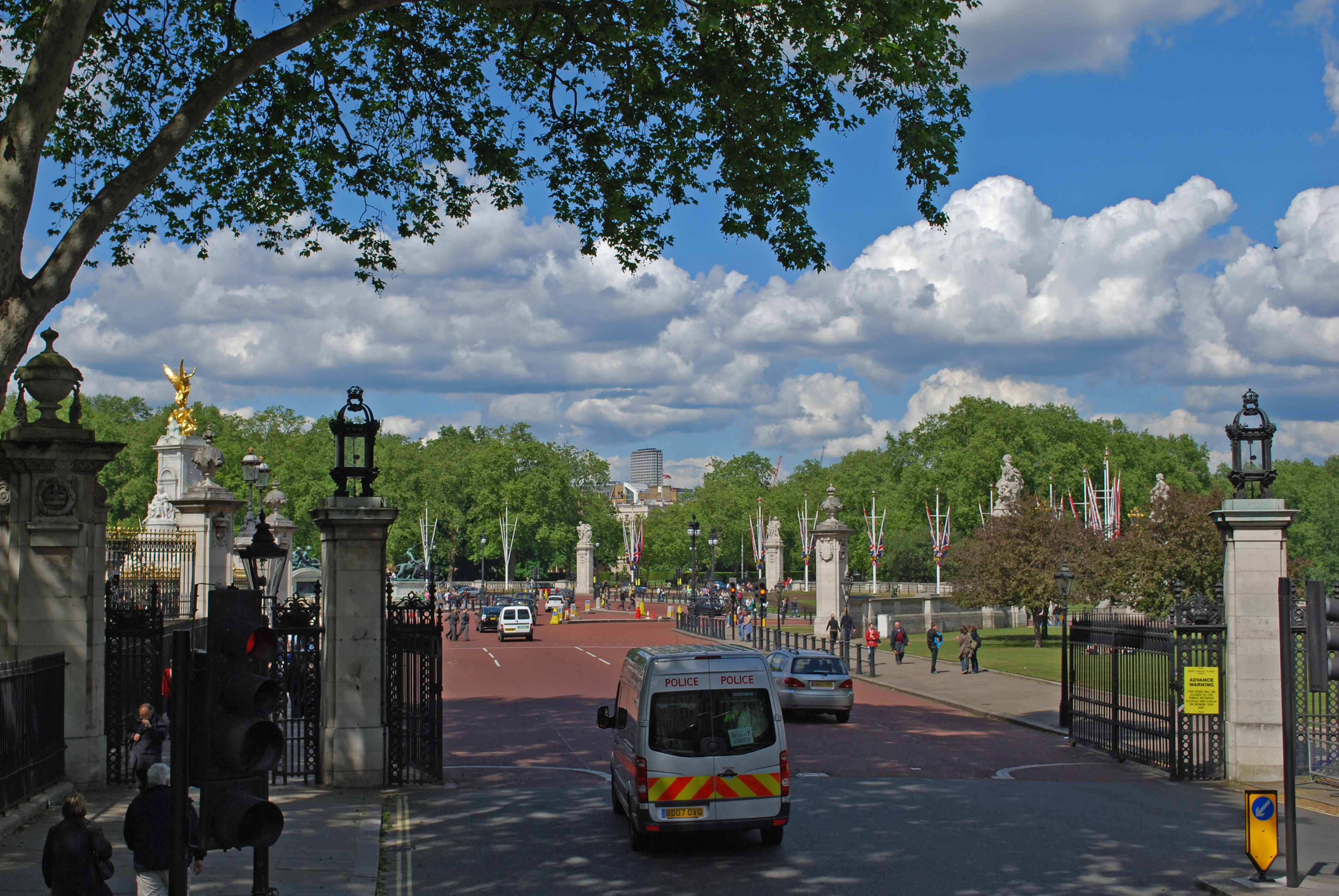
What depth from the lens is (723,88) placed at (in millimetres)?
13375

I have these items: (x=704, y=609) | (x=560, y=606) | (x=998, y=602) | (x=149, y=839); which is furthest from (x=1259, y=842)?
(x=560, y=606)

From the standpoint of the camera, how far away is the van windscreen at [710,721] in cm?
1096

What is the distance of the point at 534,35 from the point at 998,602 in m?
32.7

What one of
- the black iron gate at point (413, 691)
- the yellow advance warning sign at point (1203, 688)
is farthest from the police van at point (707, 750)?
the yellow advance warning sign at point (1203, 688)

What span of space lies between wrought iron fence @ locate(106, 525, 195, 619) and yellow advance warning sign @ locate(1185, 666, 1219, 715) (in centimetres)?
1759

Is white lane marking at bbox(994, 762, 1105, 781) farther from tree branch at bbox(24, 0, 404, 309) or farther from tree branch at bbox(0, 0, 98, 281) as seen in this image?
tree branch at bbox(0, 0, 98, 281)

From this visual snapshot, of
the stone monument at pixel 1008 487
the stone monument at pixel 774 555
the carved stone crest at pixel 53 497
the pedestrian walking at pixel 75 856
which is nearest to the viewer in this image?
the pedestrian walking at pixel 75 856

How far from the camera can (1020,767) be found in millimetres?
16906

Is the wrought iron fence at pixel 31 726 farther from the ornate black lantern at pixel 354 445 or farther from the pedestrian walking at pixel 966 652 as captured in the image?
the pedestrian walking at pixel 966 652

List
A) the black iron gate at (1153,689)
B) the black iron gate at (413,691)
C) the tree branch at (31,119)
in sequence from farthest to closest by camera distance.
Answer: the black iron gate at (1153,689) < the black iron gate at (413,691) < the tree branch at (31,119)

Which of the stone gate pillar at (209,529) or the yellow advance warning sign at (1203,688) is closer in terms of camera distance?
the yellow advance warning sign at (1203,688)

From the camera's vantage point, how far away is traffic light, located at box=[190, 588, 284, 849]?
16.3ft

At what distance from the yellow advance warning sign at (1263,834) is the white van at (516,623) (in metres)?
37.9

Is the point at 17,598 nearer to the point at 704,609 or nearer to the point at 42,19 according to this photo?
the point at 42,19
